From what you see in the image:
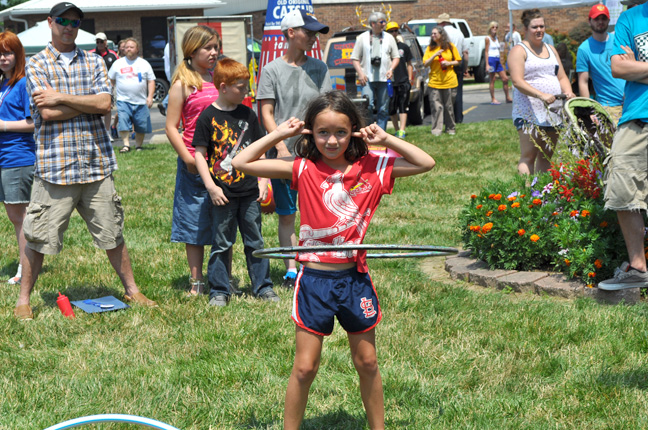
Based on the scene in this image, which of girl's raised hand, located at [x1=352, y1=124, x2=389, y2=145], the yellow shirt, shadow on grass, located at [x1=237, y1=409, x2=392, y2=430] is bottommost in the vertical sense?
shadow on grass, located at [x1=237, y1=409, x2=392, y2=430]

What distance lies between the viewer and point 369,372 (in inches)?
139

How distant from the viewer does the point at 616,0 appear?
15.8 meters

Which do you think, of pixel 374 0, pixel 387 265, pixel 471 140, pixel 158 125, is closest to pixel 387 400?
pixel 387 265

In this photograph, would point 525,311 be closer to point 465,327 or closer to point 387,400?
point 465,327

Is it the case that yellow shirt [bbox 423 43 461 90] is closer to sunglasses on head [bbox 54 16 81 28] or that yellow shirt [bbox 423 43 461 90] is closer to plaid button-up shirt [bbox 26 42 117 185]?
plaid button-up shirt [bbox 26 42 117 185]

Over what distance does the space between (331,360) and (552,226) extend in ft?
7.81

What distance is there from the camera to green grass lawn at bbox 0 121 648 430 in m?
4.00

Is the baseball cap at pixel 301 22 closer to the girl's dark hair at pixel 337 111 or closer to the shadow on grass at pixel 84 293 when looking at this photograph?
the girl's dark hair at pixel 337 111

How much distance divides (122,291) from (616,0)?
509 inches

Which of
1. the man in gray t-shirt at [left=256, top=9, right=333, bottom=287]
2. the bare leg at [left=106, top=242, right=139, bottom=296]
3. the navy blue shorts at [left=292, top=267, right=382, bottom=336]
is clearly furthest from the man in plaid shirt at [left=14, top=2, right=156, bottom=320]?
the navy blue shorts at [left=292, top=267, right=382, bottom=336]

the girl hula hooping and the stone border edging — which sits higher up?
the girl hula hooping

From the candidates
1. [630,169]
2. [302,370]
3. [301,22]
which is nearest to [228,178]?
[301,22]

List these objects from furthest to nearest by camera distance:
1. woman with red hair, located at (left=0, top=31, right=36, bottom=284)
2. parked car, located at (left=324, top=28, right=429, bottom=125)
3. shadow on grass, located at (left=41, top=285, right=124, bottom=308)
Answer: parked car, located at (left=324, top=28, right=429, bottom=125) → shadow on grass, located at (left=41, top=285, right=124, bottom=308) → woman with red hair, located at (left=0, top=31, right=36, bottom=284)

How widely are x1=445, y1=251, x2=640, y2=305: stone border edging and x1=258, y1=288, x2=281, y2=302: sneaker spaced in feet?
5.11
